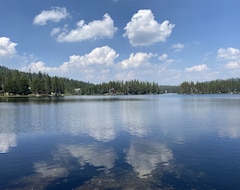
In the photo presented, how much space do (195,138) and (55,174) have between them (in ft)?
59.0

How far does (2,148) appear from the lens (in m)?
26.0

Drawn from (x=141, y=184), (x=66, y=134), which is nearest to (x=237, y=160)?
(x=141, y=184)

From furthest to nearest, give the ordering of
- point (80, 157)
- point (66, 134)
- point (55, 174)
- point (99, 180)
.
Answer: point (66, 134), point (80, 157), point (55, 174), point (99, 180)

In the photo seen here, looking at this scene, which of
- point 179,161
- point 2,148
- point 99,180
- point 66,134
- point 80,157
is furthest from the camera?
point 66,134

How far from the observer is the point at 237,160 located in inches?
811

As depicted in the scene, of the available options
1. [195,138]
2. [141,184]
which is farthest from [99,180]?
[195,138]

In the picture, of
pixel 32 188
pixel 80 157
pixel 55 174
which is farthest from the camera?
pixel 80 157

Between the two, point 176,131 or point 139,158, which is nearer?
point 139,158

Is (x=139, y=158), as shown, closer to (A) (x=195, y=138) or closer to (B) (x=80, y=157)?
(B) (x=80, y=157)

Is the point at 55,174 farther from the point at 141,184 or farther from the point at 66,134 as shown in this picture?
the point at 66,134

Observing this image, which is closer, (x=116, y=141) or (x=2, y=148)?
(x=2, y=148)

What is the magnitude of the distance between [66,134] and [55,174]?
16509mm

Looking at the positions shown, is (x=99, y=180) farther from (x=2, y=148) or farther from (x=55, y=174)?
(x=2, y=148)

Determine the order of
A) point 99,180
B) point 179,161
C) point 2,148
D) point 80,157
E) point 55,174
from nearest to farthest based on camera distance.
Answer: point 99,180
point 55,174
point 179,161
point 80,157
point 2,148
